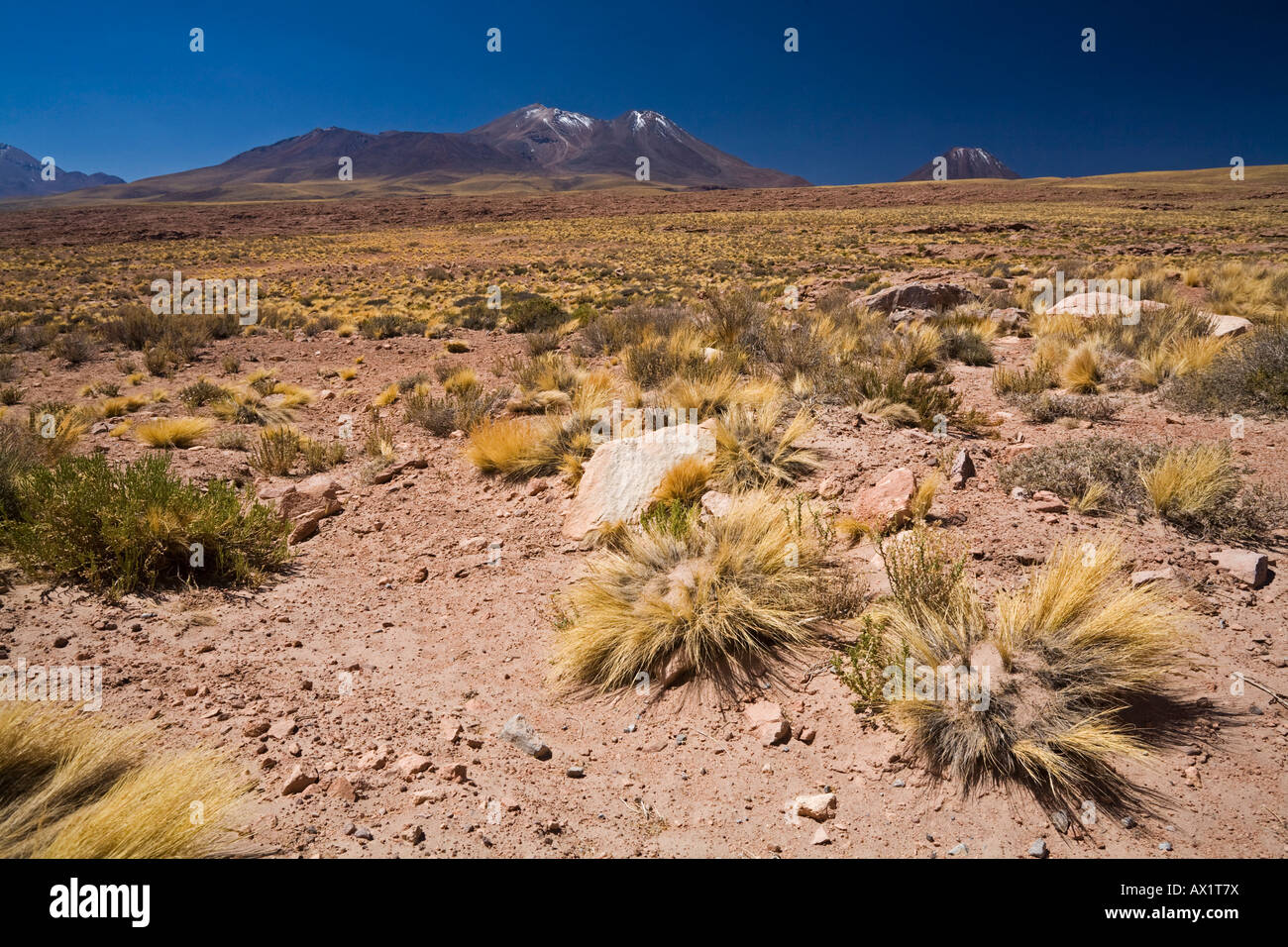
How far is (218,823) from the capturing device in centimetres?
198

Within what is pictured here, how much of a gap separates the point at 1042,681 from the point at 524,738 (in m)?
2.23

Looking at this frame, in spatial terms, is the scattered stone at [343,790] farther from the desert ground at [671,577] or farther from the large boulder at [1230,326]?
the large boulder at [1230,326]

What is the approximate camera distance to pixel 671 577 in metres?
3.61

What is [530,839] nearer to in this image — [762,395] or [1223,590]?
[1223,590]

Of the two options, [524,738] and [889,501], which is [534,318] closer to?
[889,501]

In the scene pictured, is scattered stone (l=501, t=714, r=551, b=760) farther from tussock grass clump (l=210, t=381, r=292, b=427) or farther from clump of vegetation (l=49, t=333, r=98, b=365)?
clump of vegetation (l=49, t=333, r=98, b=365)

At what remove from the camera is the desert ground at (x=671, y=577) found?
2291mm

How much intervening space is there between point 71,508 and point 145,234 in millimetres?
57916

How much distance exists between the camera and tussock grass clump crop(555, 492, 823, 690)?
321 cm

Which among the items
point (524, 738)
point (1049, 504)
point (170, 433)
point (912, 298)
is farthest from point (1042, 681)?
point (912, 298)

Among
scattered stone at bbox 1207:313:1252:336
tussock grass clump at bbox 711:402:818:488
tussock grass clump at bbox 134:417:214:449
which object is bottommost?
tussock grass clump at bbox 711:402:818:488

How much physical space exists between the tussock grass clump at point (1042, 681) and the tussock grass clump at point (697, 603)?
0.57 meters

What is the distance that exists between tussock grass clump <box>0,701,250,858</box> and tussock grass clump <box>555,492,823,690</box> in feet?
5.22

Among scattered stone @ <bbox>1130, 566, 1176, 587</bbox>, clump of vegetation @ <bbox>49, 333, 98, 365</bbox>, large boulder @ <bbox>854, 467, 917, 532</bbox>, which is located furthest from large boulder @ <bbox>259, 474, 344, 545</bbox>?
clump of vegetation @ <bbox>49, 333, 98, 365</bbox>
